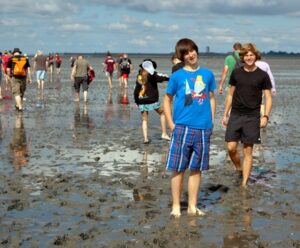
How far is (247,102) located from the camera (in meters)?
7.66

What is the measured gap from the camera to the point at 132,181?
8227 millimetres

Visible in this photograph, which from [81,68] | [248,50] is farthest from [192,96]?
[81,68]

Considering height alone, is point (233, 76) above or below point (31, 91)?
above

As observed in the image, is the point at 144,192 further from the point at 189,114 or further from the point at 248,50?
the point at 248,50

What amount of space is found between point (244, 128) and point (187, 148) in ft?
5.34

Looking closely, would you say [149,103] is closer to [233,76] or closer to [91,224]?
[233,76]

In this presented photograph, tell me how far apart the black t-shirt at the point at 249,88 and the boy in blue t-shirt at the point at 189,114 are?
1.27m

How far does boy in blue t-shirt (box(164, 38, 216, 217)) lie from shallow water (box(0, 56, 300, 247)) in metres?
0.58

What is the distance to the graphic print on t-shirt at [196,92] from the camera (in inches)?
246

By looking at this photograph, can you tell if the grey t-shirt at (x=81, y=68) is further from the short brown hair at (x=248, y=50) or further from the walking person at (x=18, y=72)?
the short brown hair at (x=248, y=50)

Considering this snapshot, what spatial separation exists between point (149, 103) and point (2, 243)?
20.9 ft

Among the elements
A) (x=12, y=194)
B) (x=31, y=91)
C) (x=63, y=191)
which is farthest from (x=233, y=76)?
(x=31, y=91)

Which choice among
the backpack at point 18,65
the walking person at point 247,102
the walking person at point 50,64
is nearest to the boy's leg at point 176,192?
the walking person at point 247,102

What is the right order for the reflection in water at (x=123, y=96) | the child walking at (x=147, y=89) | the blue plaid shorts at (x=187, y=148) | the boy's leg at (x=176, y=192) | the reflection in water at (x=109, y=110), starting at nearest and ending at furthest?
1. the blue plaid shorts at (x=187, y=148)
2. the boy's leg at (x=176, y=192)
3. the child walking at (x=147, y=89)
4. the reflection in water at (x=109, y=110)
5. the reflection in water at (x=123, y=96)
